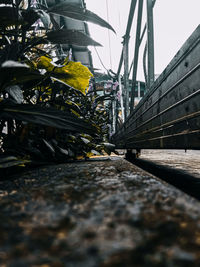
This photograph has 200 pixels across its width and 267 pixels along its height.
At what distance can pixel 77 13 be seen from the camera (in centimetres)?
96

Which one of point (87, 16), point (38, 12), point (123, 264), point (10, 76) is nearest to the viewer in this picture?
point (123, 264)

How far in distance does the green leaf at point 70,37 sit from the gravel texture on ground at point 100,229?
32.7 inches

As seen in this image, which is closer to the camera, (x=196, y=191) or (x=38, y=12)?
(x=196, y=191)

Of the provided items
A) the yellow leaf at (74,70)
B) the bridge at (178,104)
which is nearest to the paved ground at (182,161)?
the bridge at (178,104)

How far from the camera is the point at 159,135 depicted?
1240mm

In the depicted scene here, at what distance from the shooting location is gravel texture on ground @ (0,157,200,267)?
20cm

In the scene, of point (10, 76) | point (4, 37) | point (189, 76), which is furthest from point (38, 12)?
point (189, 76)

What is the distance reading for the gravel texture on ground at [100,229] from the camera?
0.20 meters

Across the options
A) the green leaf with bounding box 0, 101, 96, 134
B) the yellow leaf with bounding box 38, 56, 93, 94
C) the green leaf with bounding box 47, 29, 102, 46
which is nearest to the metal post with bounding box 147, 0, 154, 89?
the yellow leaf with bounding box 38, 56, 93, 94

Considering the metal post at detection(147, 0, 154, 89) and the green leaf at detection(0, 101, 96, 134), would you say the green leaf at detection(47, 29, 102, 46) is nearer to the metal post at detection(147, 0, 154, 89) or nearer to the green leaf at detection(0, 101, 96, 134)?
the green leaf at detection(0, 101, 96, 134)

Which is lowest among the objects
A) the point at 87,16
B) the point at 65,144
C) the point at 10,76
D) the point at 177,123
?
the point at 65,144

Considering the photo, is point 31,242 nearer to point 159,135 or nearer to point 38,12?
point 38,12

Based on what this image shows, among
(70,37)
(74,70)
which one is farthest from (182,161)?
(70,37)

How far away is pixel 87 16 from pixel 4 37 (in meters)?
0.43
